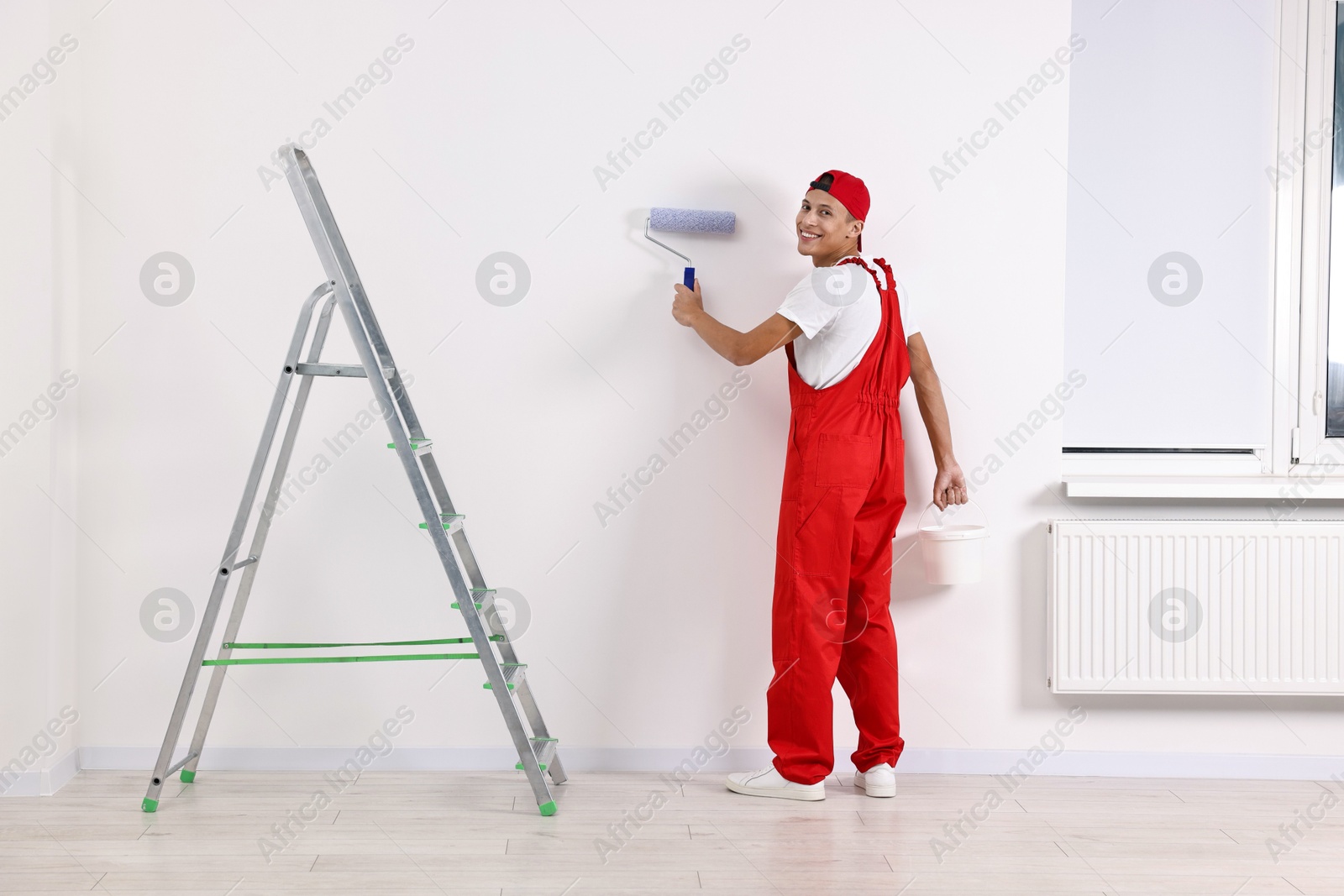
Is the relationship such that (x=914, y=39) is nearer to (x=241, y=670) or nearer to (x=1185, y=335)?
(x=1185, y=335)

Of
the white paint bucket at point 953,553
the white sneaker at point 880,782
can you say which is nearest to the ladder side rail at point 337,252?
the white paint bucket at point 953,553

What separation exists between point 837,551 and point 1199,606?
3.32ft

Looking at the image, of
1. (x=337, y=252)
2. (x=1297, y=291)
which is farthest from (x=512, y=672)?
(x=1297, y=291)

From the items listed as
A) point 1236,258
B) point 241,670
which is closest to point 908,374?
point 1236,258

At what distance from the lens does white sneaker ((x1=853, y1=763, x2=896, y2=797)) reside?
7.43 ft

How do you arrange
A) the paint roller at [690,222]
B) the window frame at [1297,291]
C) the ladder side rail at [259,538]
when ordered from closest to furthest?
the ladder side rail at [259,538], the paint roller at [690,222], the window frame at [1297,291]

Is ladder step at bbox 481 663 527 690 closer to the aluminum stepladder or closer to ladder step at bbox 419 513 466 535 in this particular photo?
the aluminum stepladder

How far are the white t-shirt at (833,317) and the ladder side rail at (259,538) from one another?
109 cm

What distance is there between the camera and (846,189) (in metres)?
2.25

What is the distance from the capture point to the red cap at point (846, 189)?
7.36ft

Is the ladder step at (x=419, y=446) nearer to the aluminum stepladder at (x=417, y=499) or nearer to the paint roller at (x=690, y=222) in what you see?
the aluminum stepladder at (x=417, y=499)

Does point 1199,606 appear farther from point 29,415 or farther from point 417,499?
point 29,415

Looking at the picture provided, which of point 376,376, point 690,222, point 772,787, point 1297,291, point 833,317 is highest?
point 1297,291

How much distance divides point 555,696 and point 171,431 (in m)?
1.22
